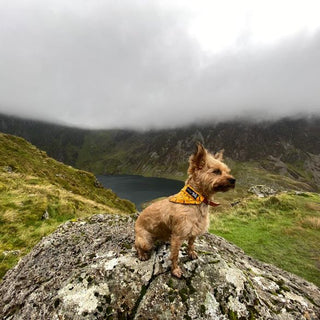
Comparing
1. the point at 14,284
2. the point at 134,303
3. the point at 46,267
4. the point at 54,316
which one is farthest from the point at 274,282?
the point at 14,284

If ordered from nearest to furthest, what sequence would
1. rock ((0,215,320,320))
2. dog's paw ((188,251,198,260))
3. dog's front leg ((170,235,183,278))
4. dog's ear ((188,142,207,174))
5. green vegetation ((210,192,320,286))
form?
rock ((0,215,320,320))
dog's front leg ((170,235,183,278))
dog's ear ((188,142,207,174))
dog's paw ((188,251,198,260))
green vegetation ((210,192,320,286))

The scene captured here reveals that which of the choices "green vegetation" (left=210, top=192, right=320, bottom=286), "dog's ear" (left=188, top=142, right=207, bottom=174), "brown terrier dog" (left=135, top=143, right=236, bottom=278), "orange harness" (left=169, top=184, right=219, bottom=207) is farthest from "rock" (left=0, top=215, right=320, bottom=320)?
"green vegetation" (left=210, top=192, right=320, bottom=286)

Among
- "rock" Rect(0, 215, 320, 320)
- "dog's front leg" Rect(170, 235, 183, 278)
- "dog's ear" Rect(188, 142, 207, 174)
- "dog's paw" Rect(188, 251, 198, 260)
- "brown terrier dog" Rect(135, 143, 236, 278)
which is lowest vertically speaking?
"rock" Rect(0, 215, 320, 320)

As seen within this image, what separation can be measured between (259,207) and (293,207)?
126 inches

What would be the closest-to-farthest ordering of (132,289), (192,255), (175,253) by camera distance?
(132,289)
(175,253)
(192,255)

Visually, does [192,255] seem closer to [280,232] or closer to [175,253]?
[175,253]

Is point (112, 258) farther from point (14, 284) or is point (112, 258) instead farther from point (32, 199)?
point (32, 199)

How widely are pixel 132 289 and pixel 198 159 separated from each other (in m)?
3.65

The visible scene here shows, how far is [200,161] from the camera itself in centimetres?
495

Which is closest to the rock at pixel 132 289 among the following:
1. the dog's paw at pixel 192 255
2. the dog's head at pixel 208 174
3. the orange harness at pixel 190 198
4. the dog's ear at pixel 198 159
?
the dog's paw at pixel 192 255

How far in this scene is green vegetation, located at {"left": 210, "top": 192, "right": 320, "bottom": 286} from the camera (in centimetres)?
995

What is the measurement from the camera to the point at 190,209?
4.87 m

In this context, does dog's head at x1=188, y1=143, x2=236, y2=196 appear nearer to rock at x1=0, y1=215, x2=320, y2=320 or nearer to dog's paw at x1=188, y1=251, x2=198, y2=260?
dog's paw at x1=188, y1=251, x2=198, y2=260

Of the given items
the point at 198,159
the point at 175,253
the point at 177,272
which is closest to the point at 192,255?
the point at 177,272
